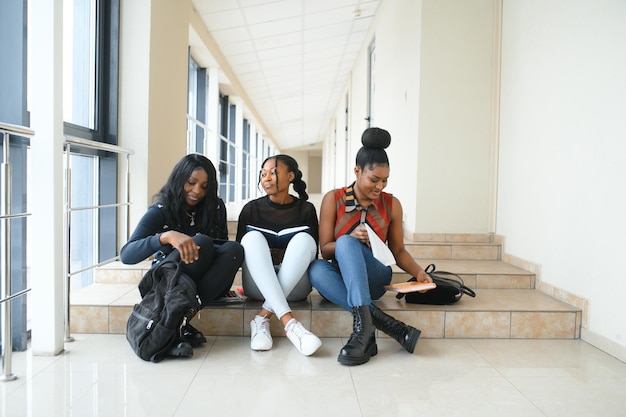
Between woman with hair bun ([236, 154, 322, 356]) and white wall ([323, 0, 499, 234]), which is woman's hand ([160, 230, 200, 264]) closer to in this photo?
woman with hair bun ([236, 154, 322, 356])

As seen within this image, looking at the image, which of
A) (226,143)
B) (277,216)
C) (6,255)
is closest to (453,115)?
(277,216)

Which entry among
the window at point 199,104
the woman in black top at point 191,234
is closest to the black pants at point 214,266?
the woman in black top at point 191,234

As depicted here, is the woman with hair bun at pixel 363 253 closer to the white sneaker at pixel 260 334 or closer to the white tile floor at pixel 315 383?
the white tile floor at pixel 315 383

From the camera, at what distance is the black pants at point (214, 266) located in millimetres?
2203

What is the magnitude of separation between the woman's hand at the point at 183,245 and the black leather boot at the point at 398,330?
2.77ft

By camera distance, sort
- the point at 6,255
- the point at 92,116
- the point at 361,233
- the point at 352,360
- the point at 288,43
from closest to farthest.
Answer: the point at 6,255 → the point at 352,360 → the point at 361,233 → the point at 92,116 → the point at 288,43

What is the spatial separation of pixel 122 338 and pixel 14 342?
477 mm

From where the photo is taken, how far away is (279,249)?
2504 mm

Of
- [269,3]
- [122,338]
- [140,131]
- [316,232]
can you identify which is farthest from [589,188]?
[269,3]

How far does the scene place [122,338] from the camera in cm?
238

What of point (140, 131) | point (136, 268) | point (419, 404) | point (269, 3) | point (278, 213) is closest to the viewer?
point (419, 404)

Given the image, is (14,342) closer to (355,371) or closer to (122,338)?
(122,338)

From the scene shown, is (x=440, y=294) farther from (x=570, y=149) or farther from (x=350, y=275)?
(x=570, y=149)

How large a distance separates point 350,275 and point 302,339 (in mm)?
352
